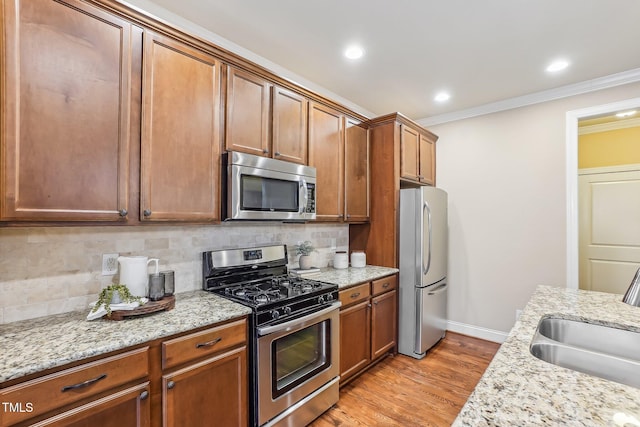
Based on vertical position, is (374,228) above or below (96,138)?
below

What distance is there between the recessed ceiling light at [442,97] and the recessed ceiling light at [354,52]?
1.22 meters

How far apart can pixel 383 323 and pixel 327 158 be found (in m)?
1.68

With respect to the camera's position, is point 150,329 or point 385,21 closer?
point 150,329

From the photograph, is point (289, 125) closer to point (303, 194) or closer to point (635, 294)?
point (303, 194)

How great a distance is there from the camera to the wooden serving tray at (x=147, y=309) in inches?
57.6

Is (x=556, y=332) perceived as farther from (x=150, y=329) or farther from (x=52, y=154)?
(x=52, y=154)

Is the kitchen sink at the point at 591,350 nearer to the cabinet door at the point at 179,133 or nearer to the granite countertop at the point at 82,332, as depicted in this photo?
the granite countertop at the point at 82,332

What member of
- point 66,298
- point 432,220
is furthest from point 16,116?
point 432,220

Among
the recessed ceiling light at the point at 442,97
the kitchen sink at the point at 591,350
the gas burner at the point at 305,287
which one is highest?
the recessed ceiling light at the point at 442,97

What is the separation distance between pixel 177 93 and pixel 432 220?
255 cm

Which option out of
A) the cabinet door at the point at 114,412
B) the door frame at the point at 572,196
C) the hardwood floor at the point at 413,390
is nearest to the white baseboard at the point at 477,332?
the hardwood floor at the point at 413,390

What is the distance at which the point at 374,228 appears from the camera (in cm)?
324

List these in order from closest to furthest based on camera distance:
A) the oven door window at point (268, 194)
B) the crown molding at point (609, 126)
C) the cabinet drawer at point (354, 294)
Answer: the oven door window at point (268, 194) → the cabinet drawer at point (354, 294) → the crown molding at point (609, 126)

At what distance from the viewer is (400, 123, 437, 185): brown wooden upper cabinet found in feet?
10.5
